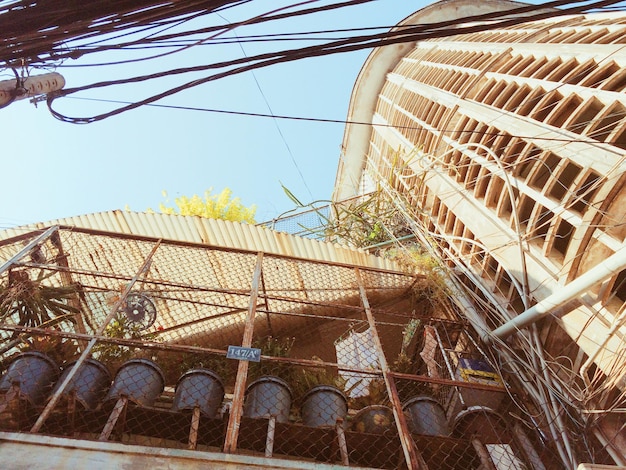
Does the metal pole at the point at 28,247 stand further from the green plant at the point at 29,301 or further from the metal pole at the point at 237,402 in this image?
the metal pole at the point at 237,402

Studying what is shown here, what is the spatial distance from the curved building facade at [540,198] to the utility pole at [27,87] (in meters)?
3.48

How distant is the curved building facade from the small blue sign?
288 cm

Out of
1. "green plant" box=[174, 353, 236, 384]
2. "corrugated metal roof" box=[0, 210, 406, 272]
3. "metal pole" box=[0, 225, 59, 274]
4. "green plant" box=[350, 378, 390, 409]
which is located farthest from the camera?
"corrugated metal roof" box=[0, 210, 406, 272]

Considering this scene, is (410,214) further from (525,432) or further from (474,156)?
(525,432)

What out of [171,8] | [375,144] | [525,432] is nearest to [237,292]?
[525,432]

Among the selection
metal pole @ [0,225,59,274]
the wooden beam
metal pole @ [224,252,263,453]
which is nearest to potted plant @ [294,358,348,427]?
the wooden beam

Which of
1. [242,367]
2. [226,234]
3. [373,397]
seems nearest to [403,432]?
[242,367]

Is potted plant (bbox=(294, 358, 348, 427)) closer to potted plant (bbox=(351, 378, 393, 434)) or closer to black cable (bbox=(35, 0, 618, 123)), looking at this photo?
potted plant (bbox=(351, 378, 393, 434))

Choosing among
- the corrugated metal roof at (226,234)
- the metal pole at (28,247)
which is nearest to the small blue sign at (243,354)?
the metal pole at (28,247)

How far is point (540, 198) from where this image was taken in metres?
7.04

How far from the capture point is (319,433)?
5.86 m

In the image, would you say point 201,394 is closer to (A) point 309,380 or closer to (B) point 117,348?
(A) point 309,380

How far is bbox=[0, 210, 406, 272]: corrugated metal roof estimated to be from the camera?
9.23 metres

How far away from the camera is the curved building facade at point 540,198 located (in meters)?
5.57
